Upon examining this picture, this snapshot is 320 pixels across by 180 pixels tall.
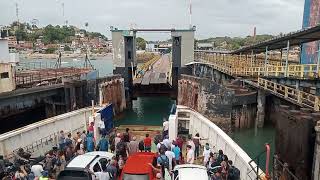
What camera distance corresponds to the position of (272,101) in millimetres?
Answer: 29969

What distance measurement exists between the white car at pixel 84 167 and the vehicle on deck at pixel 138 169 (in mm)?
883

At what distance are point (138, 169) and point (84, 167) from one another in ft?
4.51

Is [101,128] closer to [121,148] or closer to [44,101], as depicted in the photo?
[121,148]

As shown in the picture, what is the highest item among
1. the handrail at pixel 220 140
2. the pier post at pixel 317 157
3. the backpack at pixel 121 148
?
the pier post at pixel 317 157

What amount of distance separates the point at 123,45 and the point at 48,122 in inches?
886

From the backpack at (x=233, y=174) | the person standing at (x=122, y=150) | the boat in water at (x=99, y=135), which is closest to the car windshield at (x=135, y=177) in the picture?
the boat in water at (x=99, y=135)

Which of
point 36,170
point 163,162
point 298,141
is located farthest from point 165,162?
point 298,141

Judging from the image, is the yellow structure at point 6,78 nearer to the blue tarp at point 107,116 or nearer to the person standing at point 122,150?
the blue tarp at point 107,116

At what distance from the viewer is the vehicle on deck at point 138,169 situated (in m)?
8.38

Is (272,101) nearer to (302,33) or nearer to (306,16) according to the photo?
(302,33)

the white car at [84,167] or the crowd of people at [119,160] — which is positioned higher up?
the white car at [84,167]

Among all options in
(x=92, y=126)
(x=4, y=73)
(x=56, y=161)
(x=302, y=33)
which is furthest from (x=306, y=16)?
(x=56, y=161)

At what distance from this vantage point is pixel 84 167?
338 inches

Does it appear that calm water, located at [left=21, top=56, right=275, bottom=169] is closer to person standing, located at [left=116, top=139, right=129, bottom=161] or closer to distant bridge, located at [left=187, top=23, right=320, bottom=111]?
distant bridge, located at [left=187, top=23, right=320, bottom=111]
